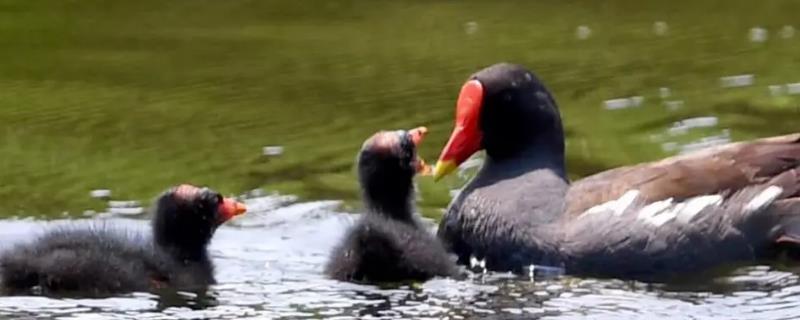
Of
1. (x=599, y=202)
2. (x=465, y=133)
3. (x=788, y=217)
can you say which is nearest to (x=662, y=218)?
(x=599, y=202)

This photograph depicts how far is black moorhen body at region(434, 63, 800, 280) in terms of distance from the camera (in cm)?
927

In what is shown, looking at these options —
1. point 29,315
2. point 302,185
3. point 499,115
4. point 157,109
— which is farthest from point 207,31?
point 29,315

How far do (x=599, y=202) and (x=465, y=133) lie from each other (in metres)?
0.89

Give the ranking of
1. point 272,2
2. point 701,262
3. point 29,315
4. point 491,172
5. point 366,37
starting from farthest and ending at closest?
point 272,2
point 366,37
point 491,172
point 701,262
point 29,315

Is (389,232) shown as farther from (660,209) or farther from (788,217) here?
(788,217)

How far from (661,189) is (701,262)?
0.39m

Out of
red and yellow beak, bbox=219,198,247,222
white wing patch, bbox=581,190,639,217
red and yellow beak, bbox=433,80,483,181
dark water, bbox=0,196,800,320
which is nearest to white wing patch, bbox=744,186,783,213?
dark water, bbox=0,196,800,320

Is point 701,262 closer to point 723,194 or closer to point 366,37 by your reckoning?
point 723,194

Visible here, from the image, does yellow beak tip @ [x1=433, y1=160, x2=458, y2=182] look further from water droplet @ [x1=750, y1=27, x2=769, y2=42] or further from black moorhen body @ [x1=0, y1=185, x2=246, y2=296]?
water droplet @ [x1=750, y1=27, x2=769, y2=42]

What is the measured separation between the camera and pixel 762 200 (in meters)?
9.45

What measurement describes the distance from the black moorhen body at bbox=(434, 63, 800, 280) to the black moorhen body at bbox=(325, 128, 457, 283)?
0.32m

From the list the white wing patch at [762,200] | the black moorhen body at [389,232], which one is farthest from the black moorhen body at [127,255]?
the white wing patch at [762,200]

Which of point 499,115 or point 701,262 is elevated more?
point 499,115

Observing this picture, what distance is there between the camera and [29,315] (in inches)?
327
